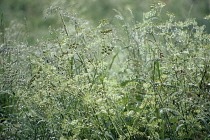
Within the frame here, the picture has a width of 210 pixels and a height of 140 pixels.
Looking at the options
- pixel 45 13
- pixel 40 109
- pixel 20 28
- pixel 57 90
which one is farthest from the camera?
pixel 20 28

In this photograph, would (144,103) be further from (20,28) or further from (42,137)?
(20,28)

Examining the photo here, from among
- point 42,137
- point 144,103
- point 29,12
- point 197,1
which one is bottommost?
point 42,137

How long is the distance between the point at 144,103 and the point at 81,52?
0.51 metres

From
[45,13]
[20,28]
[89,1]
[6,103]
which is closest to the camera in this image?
[45,13]

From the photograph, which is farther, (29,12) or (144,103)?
(29,12)

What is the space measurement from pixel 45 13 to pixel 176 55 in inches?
40.6

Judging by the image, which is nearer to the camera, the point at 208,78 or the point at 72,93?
the point at 72,93

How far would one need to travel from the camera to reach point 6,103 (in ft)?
9.25

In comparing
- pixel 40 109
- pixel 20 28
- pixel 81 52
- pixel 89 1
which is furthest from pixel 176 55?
pixel 89 1

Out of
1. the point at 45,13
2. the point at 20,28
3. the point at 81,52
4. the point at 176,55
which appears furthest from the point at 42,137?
the point at 20,28

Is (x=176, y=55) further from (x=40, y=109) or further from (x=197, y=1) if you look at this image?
(x=197, y=1)

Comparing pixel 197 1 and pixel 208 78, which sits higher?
pixel 197 1

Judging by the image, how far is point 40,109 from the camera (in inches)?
73.8

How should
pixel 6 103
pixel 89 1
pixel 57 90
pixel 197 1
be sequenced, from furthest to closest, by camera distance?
1. pixel 89 1
2. pixel 197 1
3. pixel 6 103
4. pixel 57 90
